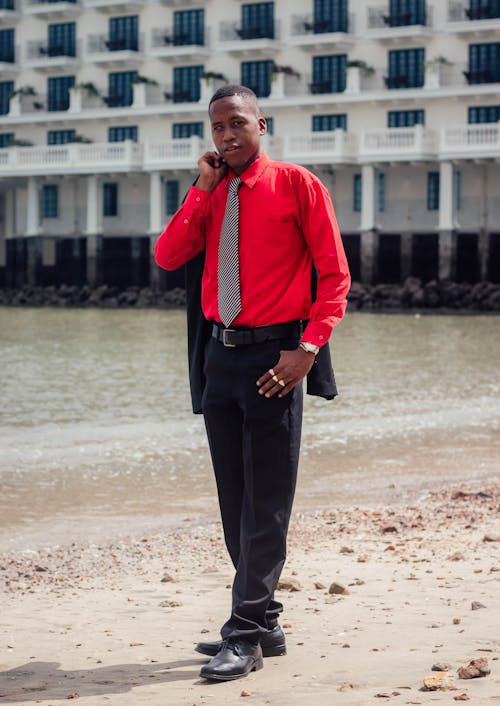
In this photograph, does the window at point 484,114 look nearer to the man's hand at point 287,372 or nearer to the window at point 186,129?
the window at point 186,129

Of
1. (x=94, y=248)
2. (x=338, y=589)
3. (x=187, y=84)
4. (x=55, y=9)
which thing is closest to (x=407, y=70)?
(x=187, y=84)

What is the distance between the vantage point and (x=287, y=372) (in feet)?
15.5

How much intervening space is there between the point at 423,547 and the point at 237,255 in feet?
8.81

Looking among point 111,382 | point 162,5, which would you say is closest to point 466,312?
point 162,5

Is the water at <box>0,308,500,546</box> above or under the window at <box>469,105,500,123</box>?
under

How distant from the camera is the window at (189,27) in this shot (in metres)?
57.2

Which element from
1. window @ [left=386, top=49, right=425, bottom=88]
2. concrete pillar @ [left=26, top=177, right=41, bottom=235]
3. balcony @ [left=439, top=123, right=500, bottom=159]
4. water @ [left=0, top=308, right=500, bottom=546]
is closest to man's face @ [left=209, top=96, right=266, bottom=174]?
water @ [left=0, top=308, right=500, bottom=546]

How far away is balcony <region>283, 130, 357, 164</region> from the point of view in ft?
164

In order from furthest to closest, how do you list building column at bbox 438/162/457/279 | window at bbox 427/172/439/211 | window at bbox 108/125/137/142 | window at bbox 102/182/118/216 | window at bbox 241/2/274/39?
window at bbox 102/182/118/216, window at bbox 108/125/137/142, window at bbox 241/2/274/39, window at bbox 427/172/439/211, building column at bbox 438/162/457/279

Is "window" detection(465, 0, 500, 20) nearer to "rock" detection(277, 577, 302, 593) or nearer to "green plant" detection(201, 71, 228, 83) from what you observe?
"green plant" detection(201, 71, 228, 83)

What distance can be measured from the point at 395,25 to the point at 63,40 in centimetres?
1607

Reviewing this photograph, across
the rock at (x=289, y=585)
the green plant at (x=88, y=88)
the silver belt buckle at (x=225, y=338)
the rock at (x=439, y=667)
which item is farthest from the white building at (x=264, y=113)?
the rock at (x=439, y=667)

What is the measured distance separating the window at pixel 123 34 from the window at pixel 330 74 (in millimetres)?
8829

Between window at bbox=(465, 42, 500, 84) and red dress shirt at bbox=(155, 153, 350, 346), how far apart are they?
4730cm
